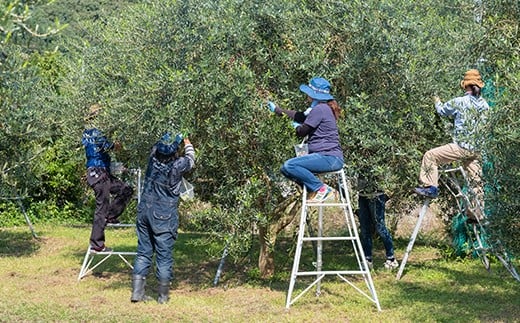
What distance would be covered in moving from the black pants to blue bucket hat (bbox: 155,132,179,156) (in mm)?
2061

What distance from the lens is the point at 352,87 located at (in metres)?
8.41

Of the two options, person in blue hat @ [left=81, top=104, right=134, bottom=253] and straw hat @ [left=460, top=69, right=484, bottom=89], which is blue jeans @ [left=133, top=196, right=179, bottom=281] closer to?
person in blue hat @ [left=81, top=104, right=134, bottom=253]

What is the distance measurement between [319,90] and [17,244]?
25.3ft

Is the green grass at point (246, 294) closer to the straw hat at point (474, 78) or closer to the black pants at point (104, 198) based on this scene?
the black pants at point (104, 198)

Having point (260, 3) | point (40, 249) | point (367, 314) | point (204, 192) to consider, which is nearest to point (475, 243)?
point (367, 314)

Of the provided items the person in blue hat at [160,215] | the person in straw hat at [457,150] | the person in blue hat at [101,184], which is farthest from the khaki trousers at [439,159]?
the person in blue hat at [101,184]

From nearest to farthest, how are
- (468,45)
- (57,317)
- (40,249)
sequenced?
(57,317)
(468,45)
(40,249)

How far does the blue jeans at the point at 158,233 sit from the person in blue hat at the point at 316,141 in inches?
59.0

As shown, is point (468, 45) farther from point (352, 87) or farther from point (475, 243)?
point (475, 243)

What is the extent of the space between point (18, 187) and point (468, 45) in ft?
28.0

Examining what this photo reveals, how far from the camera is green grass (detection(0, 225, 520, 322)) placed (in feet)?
25.3

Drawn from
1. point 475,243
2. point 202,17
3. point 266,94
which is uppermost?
point 202,17

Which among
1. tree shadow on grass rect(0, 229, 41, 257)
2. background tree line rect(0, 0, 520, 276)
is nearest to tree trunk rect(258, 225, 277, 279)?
background tree line rect(0, 0, 520, 276)

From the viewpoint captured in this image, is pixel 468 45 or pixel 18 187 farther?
pixel 18 187
